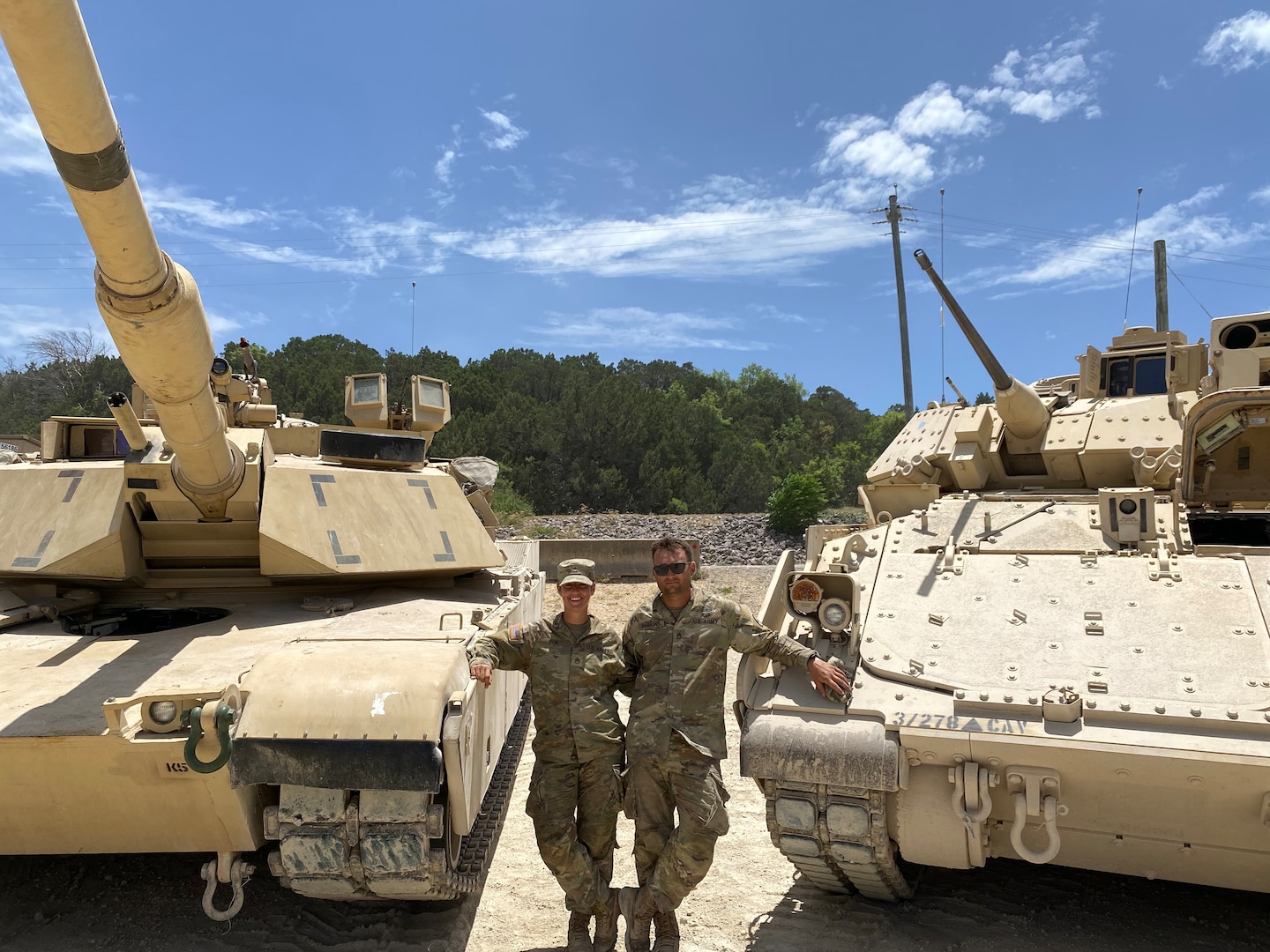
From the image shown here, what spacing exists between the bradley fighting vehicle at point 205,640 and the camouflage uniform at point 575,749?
34 cm

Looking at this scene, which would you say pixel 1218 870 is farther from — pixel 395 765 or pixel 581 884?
pixel 395 765

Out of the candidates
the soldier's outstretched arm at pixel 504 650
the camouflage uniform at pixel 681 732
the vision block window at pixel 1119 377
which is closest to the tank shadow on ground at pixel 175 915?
the camouflage uniform at pixel 681 732

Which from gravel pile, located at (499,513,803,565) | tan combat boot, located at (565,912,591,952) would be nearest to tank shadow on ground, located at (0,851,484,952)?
tan combat boot, located at (565,912,591,952)

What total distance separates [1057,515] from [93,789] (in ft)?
17.5

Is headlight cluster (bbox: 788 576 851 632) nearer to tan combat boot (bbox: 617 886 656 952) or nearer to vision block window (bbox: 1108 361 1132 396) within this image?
tan combat boot (bbox: 617 886 656 952)

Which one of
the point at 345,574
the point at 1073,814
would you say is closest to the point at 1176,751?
the point at 1073,814

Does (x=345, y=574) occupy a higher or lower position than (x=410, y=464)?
lower

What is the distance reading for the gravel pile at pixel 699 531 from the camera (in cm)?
2089

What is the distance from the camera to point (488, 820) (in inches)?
215

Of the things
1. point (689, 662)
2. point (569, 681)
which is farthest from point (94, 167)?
point (689, 662)

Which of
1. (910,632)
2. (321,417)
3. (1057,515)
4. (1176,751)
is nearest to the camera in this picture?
(1176,751)

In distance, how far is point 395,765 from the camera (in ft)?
13.0

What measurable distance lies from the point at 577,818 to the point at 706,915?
50.4 inches

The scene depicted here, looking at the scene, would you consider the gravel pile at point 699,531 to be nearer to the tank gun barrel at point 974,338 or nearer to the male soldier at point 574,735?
the tank gun barrel at point 974,338
